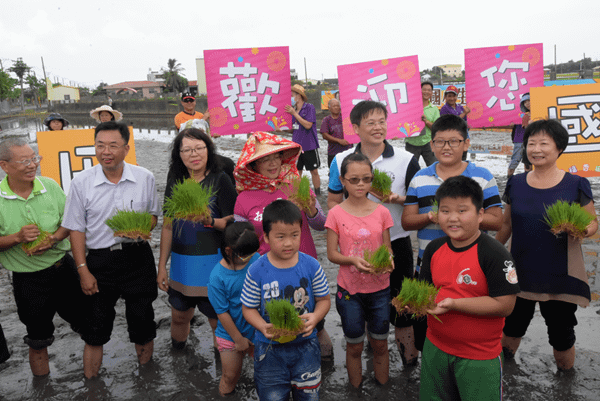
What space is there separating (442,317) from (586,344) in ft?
7.04

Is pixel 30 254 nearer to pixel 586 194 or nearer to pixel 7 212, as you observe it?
pixel 7 212

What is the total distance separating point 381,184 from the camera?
119 inches

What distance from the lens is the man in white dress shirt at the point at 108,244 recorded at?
10.4ft

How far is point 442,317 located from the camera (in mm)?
2312

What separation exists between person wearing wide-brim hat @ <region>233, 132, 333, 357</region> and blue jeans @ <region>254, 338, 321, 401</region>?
0.84m

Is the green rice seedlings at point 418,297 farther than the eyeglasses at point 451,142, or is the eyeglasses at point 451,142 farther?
the eyeglasses at point 451,142

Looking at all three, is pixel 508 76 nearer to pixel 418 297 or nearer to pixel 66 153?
pixel 418 297

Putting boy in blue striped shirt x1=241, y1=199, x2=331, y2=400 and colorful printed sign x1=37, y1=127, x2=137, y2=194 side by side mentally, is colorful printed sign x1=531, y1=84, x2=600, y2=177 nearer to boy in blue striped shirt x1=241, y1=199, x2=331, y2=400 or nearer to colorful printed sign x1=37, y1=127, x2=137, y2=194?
boy in blue striped shirt x1=241, y1=199, x2=331, y2=400

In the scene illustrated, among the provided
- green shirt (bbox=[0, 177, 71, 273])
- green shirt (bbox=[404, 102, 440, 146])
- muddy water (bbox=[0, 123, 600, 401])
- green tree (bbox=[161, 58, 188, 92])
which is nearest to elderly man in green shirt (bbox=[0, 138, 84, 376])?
green shirt (bbox=[0, 177, 71, 273])

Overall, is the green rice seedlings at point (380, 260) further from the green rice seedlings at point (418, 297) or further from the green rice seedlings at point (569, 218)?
the green rice seedlings at point (569, 218)

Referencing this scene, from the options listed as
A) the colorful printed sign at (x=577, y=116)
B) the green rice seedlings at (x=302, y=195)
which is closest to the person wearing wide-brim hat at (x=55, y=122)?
the green rice seedlings at (x=302, y=195)

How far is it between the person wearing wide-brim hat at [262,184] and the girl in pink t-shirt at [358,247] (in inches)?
11.6

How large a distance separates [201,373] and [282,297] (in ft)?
4.81

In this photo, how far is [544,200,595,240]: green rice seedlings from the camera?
8.58ft
